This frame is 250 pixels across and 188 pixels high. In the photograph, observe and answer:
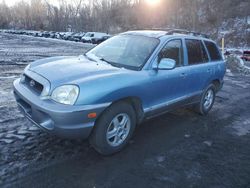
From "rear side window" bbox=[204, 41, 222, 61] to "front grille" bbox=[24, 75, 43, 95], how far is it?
3.74 m

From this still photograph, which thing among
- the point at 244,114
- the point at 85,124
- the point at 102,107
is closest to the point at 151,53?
the point at 102,107

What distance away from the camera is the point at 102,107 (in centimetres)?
340

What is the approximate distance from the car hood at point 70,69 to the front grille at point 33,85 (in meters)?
0.14

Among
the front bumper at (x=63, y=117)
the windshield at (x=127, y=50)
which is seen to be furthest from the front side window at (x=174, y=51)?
the front bumper at (x=63, y=117)

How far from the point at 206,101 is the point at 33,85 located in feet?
12.5

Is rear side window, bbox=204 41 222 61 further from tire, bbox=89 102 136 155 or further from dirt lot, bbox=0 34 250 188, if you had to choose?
tire, bbox=89 102 136 155

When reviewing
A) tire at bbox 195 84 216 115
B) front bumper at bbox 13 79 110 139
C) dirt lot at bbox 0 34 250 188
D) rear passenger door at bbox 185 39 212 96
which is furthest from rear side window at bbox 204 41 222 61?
front bumper at bbox 13 79 110 139

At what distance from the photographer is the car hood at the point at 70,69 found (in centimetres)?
352

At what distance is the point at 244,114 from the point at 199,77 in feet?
5.89

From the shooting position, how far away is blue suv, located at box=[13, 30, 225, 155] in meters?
3.29

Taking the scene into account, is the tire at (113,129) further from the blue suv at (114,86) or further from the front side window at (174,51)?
the front side window at (174,51)

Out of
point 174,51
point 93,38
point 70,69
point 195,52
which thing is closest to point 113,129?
point 70,69

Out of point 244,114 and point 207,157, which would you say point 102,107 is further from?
point 244,114

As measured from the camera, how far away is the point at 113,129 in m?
3.75
